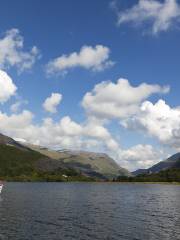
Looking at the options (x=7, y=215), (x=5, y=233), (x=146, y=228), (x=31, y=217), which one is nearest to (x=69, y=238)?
(x=5, y=233)

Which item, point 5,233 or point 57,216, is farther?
point 57,216

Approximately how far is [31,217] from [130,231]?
29146 mm

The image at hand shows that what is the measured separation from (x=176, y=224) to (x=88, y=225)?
20252 mm

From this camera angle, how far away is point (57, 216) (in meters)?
96.8

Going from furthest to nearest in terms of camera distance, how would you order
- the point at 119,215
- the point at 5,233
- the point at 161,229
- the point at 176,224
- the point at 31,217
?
1. the point at 119,215
2. the point at 31,217
3. the point at 176,224
4. the point at 161,229
5. the point at 5,233

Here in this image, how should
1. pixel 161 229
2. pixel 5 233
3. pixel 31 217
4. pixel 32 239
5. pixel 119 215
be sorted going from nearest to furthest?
1. pixel 32 239
2. pixel 5 233
3. pixel 161 229
4. pixel 31 217
5. pixel 119 215

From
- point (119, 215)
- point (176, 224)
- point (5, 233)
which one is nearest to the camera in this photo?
point (5, 233)

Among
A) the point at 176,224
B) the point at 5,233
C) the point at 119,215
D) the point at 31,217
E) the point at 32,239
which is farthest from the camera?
the point at 119,215

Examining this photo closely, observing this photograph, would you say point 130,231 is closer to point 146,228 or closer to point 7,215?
point 146,228

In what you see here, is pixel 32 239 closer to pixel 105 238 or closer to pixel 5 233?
pixel 5 233

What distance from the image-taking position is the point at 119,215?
100688 millimetres

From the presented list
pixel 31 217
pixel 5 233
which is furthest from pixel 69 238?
pixel 31 217

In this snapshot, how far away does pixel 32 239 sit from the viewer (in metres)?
64.8

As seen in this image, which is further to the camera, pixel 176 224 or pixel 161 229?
pixel 176 224
